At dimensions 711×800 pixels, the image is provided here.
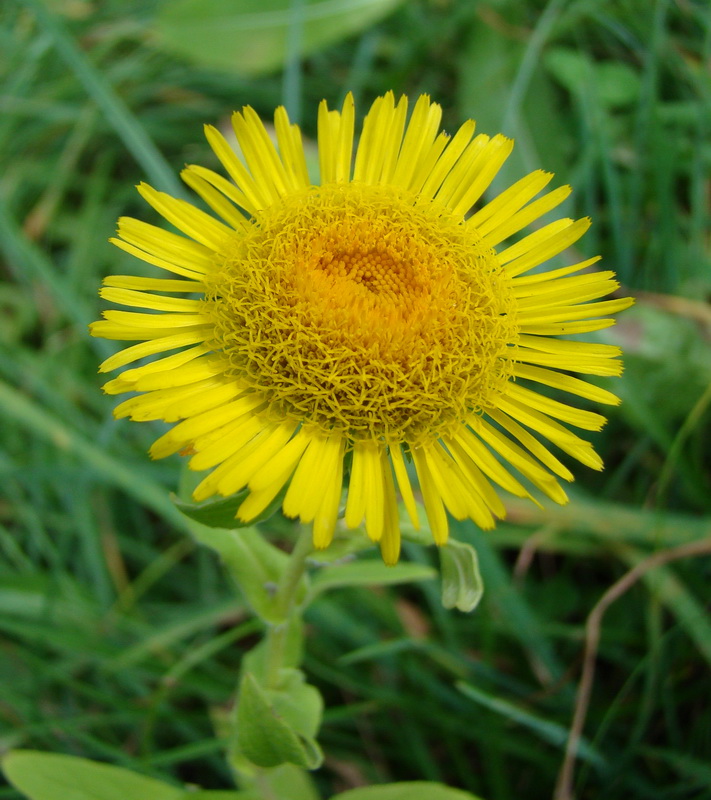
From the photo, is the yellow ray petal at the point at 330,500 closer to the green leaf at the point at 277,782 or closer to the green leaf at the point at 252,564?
the green leaf at the point at 252,564

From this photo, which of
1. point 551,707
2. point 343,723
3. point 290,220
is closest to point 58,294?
point 290,220

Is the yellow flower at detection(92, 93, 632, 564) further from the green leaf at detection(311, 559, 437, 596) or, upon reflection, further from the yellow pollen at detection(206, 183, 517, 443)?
the green leaf at detection(311, 559, 437, 596)

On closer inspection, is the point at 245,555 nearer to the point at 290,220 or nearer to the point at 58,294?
the point at 290,220

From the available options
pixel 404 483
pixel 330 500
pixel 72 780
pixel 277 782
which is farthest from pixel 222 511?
pixel 277 782

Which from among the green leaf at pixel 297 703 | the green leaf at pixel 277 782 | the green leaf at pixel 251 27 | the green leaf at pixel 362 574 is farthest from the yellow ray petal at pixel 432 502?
the green leaf at pixel 251 27

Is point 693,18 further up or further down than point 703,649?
further up
